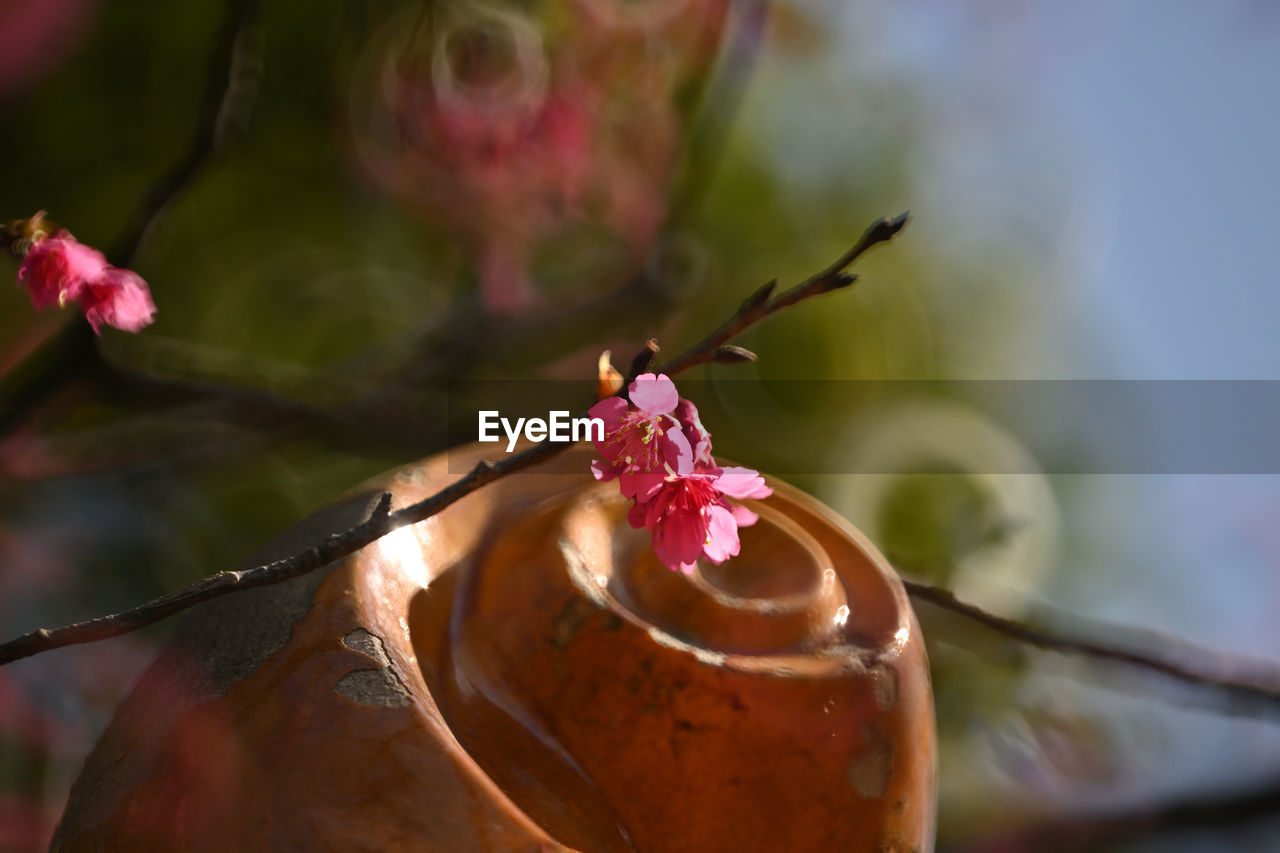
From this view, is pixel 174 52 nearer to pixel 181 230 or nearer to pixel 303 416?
pixel 181 230

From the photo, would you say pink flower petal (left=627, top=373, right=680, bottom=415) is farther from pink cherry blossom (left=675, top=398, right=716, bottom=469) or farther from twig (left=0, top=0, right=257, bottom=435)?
twig (left=0, top=0, right=257, bottom=435)

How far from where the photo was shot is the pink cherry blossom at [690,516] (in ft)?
2.18

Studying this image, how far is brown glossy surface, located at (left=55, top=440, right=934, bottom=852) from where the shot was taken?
1.98ft

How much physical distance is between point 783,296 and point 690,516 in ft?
0.59

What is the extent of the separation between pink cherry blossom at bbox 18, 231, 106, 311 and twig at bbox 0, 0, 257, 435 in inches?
6.0

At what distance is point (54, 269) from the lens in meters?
0.74

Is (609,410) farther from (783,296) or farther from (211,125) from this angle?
(211,125)

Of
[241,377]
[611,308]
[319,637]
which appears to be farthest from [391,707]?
[611,308]

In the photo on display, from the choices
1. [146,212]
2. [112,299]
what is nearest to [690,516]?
[112,299]

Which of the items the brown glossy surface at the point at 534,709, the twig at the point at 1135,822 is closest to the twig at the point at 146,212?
the brown glossy surface at the point at 534,709

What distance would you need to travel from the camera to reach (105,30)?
1.56m

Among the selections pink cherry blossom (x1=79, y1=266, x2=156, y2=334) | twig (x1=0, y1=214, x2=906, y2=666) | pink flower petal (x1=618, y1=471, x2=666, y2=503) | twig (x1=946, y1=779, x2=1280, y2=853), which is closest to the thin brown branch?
twig (x1=0, y1=214, x2=906, y2=666)

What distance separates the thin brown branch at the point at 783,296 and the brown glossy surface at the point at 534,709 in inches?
9.0

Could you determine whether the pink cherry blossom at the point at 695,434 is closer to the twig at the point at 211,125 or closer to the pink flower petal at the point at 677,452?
the pink flower petal at the point at 677,452
